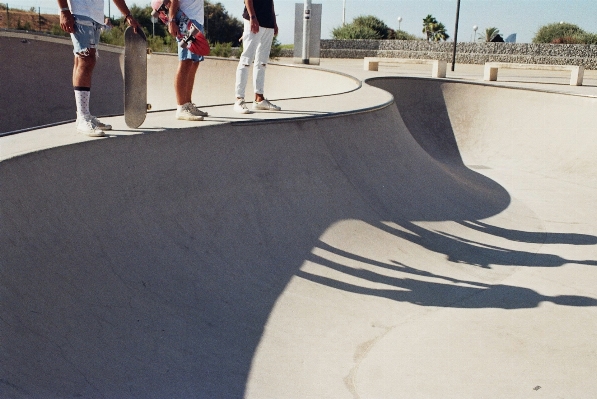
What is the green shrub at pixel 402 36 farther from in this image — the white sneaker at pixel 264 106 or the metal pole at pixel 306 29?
the white sneaker at pixel 264 106

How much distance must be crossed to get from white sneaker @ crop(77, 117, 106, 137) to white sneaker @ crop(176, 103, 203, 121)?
3.99ft

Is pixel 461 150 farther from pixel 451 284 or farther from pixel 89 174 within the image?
pixel 89 174

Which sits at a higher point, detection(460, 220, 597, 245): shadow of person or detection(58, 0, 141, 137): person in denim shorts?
detection(58, 0, 141, 137): person in denim shorts

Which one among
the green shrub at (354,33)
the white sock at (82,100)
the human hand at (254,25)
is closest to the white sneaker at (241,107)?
the human hand at (254,25)

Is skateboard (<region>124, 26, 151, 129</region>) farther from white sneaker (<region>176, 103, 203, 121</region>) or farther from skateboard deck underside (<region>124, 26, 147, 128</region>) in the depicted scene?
white sneaker (<region>176, 103, 203, 121</region>)

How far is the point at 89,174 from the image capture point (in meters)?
4.50

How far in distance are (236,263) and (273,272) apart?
0.33m

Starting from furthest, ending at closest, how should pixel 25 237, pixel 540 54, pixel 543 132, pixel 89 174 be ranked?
pixel 540 54
pixel 543 132
pixel 89 174
pixel 25 237

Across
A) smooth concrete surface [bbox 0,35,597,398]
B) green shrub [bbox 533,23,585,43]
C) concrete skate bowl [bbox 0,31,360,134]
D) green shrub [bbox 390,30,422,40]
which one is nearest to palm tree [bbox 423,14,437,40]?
green shrub [bbox 390,30,422,40]

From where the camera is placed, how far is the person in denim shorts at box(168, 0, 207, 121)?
595cm

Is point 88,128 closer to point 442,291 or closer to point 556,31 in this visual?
point 442,291

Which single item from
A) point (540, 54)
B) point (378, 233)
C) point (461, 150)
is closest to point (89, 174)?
point (378, 233)

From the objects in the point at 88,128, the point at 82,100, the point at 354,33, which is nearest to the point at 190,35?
the point at 82,100

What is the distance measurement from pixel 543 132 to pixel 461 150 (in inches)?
58.3
